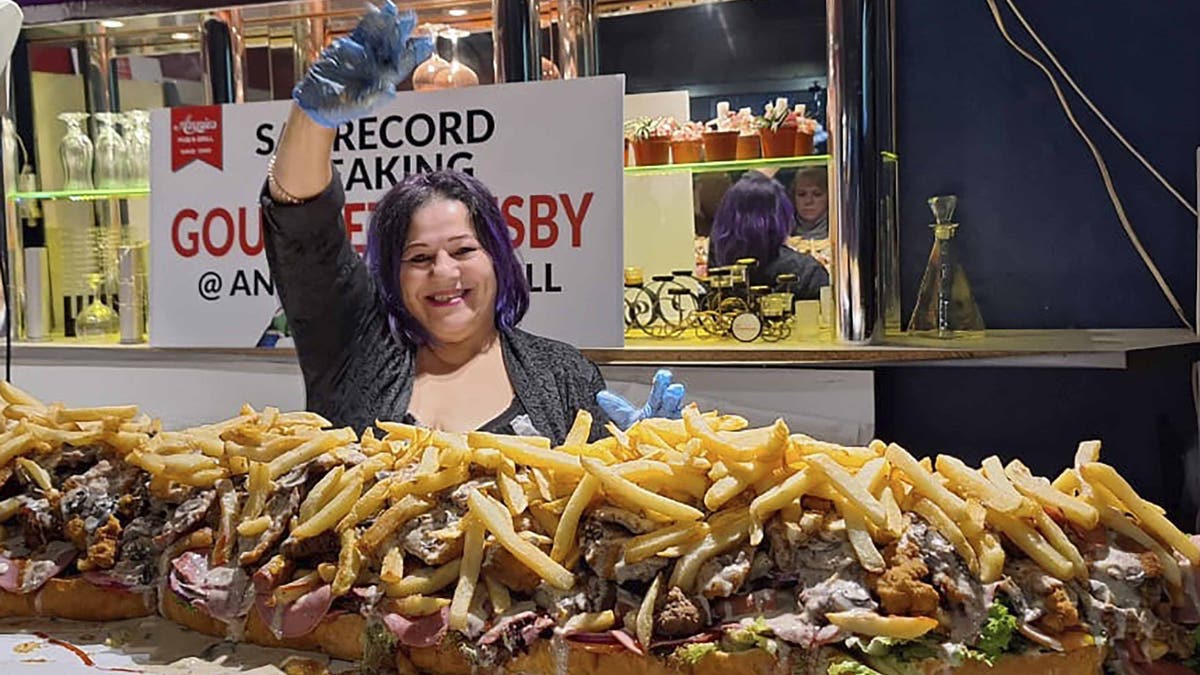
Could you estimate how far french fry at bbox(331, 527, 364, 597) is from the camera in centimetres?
125

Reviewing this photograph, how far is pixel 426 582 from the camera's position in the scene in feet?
3.98

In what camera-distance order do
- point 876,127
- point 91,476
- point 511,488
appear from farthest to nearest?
point 876,127 < point 91,476 < point 511,488

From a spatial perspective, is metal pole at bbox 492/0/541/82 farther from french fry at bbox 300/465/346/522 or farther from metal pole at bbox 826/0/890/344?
french fry at bbox 300/465/346/522

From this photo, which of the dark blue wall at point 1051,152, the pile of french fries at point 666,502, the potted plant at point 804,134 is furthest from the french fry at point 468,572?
the dark blue wall at point 1051,152

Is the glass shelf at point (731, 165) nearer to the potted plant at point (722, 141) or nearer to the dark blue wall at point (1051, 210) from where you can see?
the potted plant at point (722, 141)

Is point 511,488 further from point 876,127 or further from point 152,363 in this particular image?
point 152,363

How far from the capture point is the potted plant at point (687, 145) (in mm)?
3727

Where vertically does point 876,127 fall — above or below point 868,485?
above

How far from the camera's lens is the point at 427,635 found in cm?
120

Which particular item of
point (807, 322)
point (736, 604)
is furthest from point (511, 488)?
point (807, 322)

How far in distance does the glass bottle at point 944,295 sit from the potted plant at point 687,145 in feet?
2.41

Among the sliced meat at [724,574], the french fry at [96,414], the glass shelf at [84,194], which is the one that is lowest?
the sliced meat at [724,574]

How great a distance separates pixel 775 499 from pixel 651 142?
8.93ft

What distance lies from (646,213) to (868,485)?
2.72 meters
